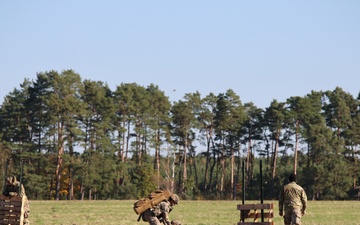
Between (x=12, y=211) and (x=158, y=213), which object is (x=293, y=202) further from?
(x=12, y=211)

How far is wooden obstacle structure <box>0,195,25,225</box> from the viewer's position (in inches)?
892

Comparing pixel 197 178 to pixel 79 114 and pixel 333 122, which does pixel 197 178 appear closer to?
pixel 333 122

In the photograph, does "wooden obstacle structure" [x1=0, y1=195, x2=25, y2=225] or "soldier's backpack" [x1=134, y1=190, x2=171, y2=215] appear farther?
"wooden obstacle structure" [x1=0, y1=195, x2=25, y2=225]

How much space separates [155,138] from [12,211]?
271 feet

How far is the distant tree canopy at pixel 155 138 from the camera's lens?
93.7 meters

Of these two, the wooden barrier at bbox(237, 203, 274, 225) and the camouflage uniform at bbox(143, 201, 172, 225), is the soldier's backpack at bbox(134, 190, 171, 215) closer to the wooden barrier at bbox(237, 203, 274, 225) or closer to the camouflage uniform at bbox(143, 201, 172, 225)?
the camouflage uniform at bbox(143, 201, 172, 225)

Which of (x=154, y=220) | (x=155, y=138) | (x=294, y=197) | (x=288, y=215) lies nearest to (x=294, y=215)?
(x=288, y=215)

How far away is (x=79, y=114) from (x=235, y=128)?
946 inches

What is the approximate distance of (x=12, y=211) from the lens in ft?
75.0

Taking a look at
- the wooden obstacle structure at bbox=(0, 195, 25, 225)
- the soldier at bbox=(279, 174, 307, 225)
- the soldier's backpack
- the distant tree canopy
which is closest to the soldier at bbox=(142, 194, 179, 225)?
the soldier's backpack

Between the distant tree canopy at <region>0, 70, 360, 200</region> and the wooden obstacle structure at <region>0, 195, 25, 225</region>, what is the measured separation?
213 feet

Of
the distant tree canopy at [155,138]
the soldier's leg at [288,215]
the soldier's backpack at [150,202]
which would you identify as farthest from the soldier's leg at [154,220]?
the distant tree canopy at [155,138]

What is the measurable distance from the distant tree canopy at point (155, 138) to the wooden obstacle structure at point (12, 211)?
65041 millimetres

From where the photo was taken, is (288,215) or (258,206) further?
(288,215)
